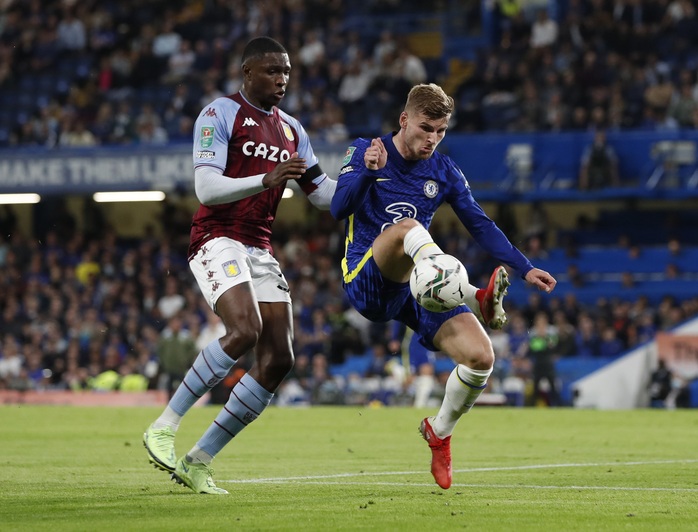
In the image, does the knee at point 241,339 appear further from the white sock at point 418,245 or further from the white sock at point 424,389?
the white sock at point 424,389

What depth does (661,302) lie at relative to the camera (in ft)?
75.4

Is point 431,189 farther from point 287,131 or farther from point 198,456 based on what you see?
point 198,456

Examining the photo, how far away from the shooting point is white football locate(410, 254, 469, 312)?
282 inches

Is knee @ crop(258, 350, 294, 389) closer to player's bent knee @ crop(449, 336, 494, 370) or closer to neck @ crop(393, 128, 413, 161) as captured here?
player's bent knee @ crop(449, 336, 494, 370)

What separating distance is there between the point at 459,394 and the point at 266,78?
91.8 inches

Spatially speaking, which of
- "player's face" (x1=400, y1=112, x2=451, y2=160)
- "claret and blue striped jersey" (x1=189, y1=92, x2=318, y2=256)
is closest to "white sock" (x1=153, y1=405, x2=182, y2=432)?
"claret and blue striped jersey" (x1=189, y1=92, x2=318, y2=256)

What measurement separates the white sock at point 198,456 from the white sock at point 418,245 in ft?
5.62

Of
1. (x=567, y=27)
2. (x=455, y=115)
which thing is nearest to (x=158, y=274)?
(x=455, y=115)

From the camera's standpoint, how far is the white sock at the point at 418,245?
23.8 ft

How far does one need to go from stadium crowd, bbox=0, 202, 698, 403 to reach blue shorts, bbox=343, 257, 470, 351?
1328cm

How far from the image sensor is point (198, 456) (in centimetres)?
779

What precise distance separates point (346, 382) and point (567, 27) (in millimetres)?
8800

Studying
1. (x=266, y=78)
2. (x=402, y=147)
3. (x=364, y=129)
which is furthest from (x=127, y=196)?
(x=402, y=147)

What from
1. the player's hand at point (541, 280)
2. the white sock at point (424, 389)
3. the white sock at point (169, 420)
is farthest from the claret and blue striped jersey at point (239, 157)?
the white sock at point (424, 389)
